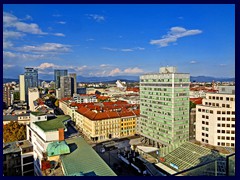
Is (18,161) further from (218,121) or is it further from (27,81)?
(27,81)

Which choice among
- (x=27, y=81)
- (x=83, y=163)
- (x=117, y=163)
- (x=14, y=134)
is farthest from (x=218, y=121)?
(x=27, y=81)

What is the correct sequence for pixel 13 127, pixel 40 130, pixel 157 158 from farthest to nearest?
1. pixel 13 127
2. pixel 157 158
3. pixel 40 130

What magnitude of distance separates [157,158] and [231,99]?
3.91 m

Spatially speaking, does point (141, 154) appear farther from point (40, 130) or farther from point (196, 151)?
point (40, 130)

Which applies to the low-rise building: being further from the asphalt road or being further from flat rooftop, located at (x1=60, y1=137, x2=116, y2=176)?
the asphalt road

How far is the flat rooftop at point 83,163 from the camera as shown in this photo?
12.0ft

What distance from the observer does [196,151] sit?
6031mm

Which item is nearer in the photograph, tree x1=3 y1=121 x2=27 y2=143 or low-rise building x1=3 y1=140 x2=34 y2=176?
low-rise building x1=3 y1=140 x2=34 y2=176

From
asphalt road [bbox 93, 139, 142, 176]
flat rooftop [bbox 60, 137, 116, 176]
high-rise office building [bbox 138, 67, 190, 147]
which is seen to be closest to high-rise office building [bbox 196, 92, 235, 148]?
high-rise office building [bbox 138, 67, 190, 147]

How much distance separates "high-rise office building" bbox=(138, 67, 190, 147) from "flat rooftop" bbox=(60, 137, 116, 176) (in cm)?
393

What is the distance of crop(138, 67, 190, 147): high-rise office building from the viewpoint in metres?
7.84

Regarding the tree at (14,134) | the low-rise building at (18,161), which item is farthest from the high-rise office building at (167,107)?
the tree at (14,134)

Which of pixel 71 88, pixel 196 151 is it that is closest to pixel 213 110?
pixel 196 151
